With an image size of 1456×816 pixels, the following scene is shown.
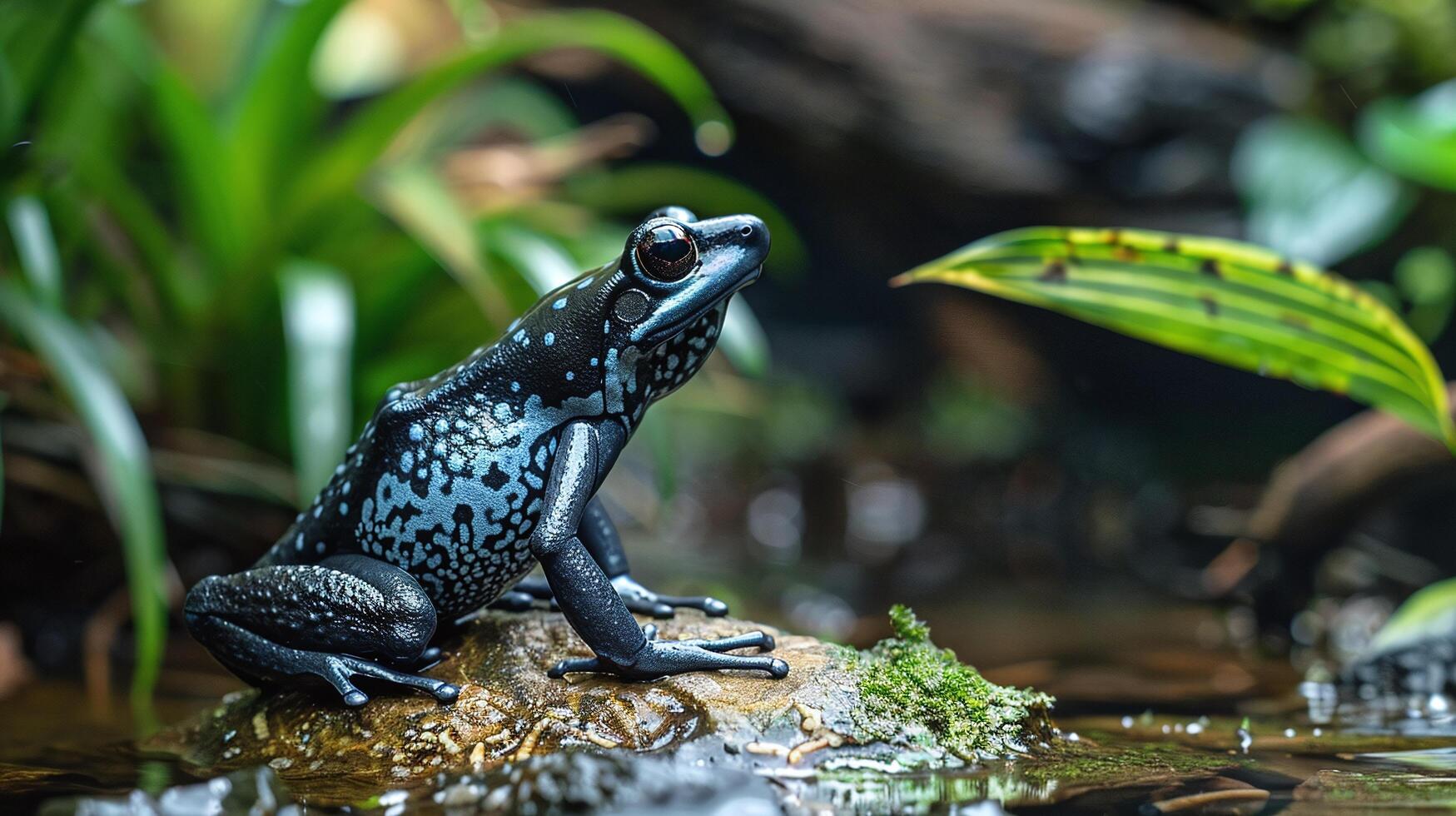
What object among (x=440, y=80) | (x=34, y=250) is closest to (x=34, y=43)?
(x=34, y=250)

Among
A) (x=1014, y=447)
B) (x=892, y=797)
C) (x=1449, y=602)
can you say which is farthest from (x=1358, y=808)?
(x=1014, y=447)

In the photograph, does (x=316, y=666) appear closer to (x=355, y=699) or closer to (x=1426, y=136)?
(x=355, y=699)

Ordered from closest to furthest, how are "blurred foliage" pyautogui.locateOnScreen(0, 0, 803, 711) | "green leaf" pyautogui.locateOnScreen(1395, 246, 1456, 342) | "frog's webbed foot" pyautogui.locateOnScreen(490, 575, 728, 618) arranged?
"frog's webbed foot" pyautogui.locateOnScreen(490, 575, 728, 618) < "blurred foliage" pyautogui.locateOnScreen(0, 0, 803, 711) < "green leaf" pyautogui.locateOnScreen(1395, 246, 1456, 342)

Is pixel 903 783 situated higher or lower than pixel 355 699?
lower

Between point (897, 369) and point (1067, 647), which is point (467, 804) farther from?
point (897, 369)

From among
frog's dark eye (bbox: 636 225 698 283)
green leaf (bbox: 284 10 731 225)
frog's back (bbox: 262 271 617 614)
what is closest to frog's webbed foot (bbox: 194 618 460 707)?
frog's back (bbox: 262 271 617 614)

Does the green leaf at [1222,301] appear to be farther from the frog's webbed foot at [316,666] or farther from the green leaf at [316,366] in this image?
the green leaf at [316,366]

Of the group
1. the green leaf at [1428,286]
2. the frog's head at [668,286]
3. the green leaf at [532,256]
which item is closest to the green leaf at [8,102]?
the green leaf at [532,256]

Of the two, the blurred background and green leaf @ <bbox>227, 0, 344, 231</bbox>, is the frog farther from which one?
green leaf @ <bbox>227, 0, 344, 231</bbox>
